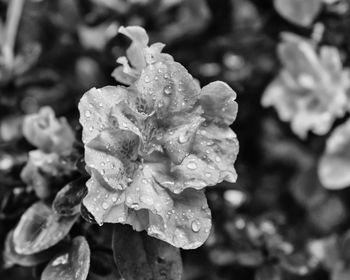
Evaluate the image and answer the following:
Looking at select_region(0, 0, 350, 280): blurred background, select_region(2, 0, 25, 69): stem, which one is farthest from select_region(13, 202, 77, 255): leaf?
select_region(2, 0, 25, 69): stem

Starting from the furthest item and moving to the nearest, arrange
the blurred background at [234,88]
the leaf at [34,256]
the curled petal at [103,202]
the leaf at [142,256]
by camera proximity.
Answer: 1. the blurred background at [234,88]
2. the leaf at [34,256]
3. the leaf at [142,256]
4. the curled petal at [103,202]

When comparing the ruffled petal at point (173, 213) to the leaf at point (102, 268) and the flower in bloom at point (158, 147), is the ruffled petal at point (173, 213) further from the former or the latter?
the leaf at point (102, 268)

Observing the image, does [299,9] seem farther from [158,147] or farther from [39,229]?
[39,229]

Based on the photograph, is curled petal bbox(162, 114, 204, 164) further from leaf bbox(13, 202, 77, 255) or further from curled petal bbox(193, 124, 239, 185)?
leaf bbox(13, 202, 77, 255)

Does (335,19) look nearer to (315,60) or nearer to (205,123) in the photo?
(315,60)

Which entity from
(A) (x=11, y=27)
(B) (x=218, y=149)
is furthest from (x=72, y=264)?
(A) (x=11, y=27)

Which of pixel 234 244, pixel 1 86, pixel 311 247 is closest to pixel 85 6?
pixel 1 86

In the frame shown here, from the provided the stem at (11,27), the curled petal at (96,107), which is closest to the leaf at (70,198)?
the curled petal at (96,107)
